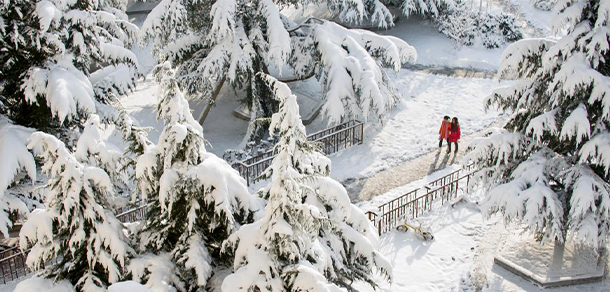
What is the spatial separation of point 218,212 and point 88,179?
4.91 ft

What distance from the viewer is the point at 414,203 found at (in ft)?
49.0

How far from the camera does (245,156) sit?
17125 millimetres

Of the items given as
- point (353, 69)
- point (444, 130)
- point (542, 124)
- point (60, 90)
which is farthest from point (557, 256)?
point (60, 90)

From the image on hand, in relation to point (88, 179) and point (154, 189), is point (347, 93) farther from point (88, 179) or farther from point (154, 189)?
point (88, 179)

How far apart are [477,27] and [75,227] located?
25500 mm

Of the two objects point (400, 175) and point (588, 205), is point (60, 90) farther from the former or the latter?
point (588, 205)

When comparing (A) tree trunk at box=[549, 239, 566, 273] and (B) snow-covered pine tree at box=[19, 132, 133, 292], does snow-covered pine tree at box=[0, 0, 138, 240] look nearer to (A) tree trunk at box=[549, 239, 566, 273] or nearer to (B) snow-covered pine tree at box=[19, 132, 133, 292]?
(B) snow-covered pine tree at box=[19, 132, 133, 292]

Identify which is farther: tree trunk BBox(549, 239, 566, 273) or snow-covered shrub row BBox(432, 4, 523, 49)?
snow-covered shrub row BBox(432, 4, 523, 49)

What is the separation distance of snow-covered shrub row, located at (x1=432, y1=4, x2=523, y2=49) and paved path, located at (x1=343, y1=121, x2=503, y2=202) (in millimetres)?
10294

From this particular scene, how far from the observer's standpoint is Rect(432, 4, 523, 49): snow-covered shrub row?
27.0m

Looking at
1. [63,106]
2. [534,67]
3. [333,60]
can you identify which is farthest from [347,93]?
[63,106]

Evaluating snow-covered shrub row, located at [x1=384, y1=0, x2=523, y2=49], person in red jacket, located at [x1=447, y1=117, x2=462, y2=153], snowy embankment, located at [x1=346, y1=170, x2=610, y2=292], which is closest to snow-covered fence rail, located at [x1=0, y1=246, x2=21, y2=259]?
snowy embankment, located at [x1=346, y1=170, x2=610, y2=292]

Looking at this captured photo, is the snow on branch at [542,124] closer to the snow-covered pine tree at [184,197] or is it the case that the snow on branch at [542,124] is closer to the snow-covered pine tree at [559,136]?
the snow-covered pine tree at [559,136]

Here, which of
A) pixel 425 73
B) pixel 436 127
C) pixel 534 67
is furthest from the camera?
pixel 425 73
